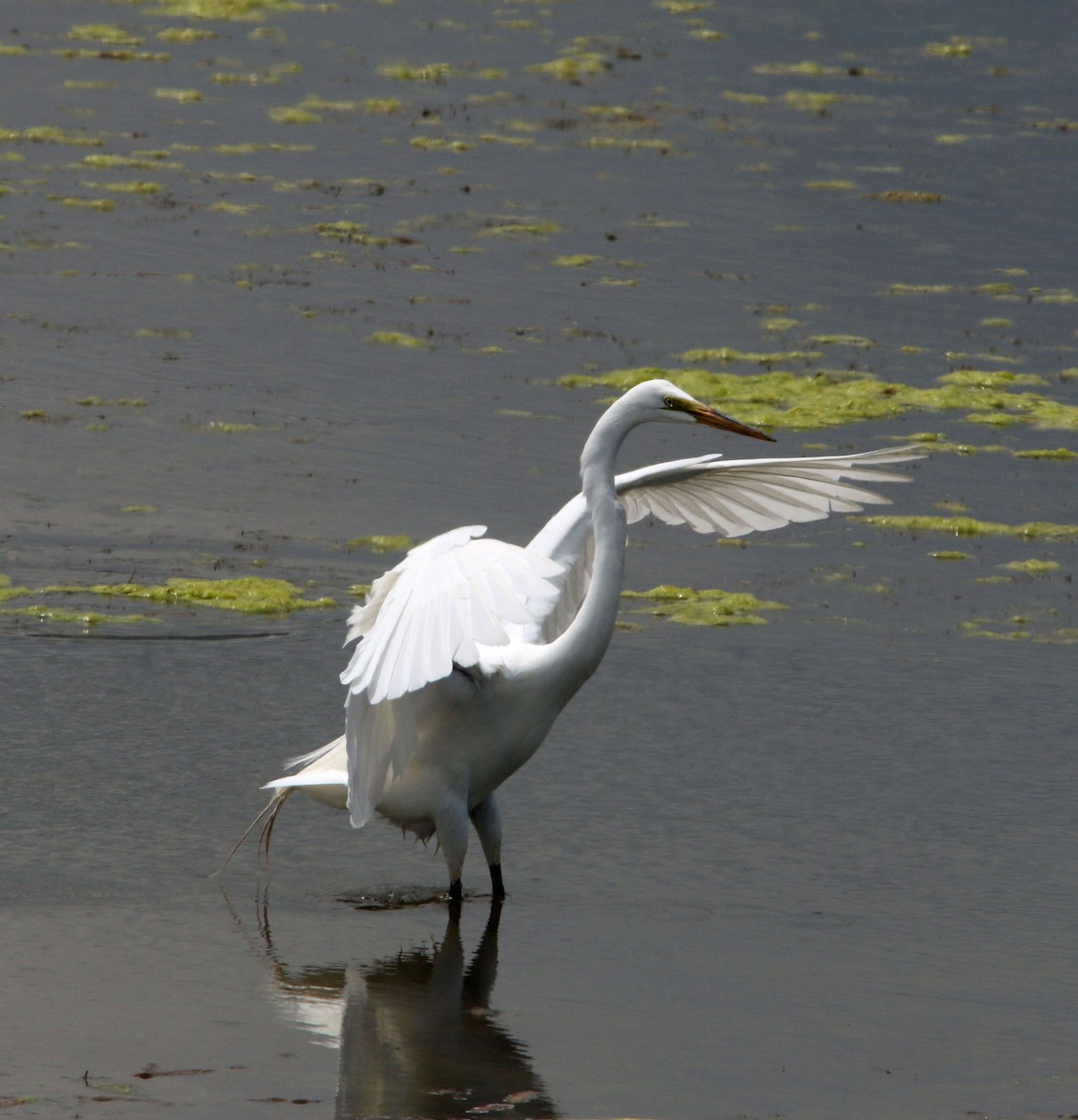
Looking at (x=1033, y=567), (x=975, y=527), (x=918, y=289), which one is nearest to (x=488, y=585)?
(x=1033, y=567)

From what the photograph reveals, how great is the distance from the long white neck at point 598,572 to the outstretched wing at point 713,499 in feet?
1.35

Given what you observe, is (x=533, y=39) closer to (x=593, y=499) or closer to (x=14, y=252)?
(x=14, y=252)

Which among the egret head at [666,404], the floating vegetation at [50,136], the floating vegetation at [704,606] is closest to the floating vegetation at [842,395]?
the floating vegetation at [704,606]

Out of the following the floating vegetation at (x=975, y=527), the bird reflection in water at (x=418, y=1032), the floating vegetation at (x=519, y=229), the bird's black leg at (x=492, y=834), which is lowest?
the bird reflection in water at (x=418, y=1032)

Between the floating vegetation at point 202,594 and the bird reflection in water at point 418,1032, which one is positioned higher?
the floating vegetation at point 202,594

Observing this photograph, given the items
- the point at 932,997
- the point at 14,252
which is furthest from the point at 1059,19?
the point at 932,997

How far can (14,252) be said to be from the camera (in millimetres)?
13250

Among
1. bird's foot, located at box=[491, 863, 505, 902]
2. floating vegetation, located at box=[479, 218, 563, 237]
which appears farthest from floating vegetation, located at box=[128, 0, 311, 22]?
bird's foot, located at box=[491, 863, 505, 902]

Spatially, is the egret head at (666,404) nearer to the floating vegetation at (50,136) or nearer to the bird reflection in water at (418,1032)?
the bird reflection in water at (418,1032)

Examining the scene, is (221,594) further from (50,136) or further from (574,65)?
(574,65)

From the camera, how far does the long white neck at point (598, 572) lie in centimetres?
553

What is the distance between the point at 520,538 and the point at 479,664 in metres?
3.45

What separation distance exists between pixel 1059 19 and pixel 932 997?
21.5 m

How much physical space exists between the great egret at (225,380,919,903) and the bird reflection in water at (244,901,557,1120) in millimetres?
417
